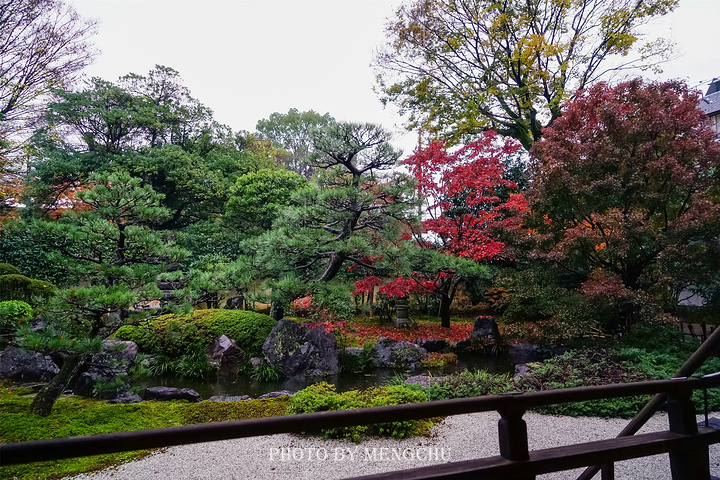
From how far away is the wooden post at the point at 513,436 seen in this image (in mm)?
1060

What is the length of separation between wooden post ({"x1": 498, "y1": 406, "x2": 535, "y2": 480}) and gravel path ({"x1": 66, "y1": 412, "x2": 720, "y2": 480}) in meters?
1.92

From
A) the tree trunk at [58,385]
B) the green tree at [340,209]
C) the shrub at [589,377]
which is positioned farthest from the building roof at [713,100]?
the tree trunk at [58,385]

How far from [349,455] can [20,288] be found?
7823mm

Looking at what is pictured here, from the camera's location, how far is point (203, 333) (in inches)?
251

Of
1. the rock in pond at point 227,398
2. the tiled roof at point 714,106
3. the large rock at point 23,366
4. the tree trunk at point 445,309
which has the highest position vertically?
the tiled roof at point 714,106

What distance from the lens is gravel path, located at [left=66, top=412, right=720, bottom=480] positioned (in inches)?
103

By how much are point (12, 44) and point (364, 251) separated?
8.16m

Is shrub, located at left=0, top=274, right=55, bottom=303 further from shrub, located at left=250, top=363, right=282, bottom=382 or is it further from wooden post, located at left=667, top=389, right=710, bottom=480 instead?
wooden post, located at left=667, top=389, right=710, bottom=480

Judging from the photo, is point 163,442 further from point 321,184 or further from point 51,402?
point 321,184

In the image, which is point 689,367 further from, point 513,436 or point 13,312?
point 13,312

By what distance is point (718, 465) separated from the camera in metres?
2.57

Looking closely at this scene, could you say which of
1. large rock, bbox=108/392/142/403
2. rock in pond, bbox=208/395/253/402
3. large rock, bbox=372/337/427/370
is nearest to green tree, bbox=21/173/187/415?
large rock, bbox=108/392/142/403

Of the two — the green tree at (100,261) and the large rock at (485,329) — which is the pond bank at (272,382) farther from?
the green tree at (100,261)

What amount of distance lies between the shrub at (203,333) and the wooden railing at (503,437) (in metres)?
5.70
